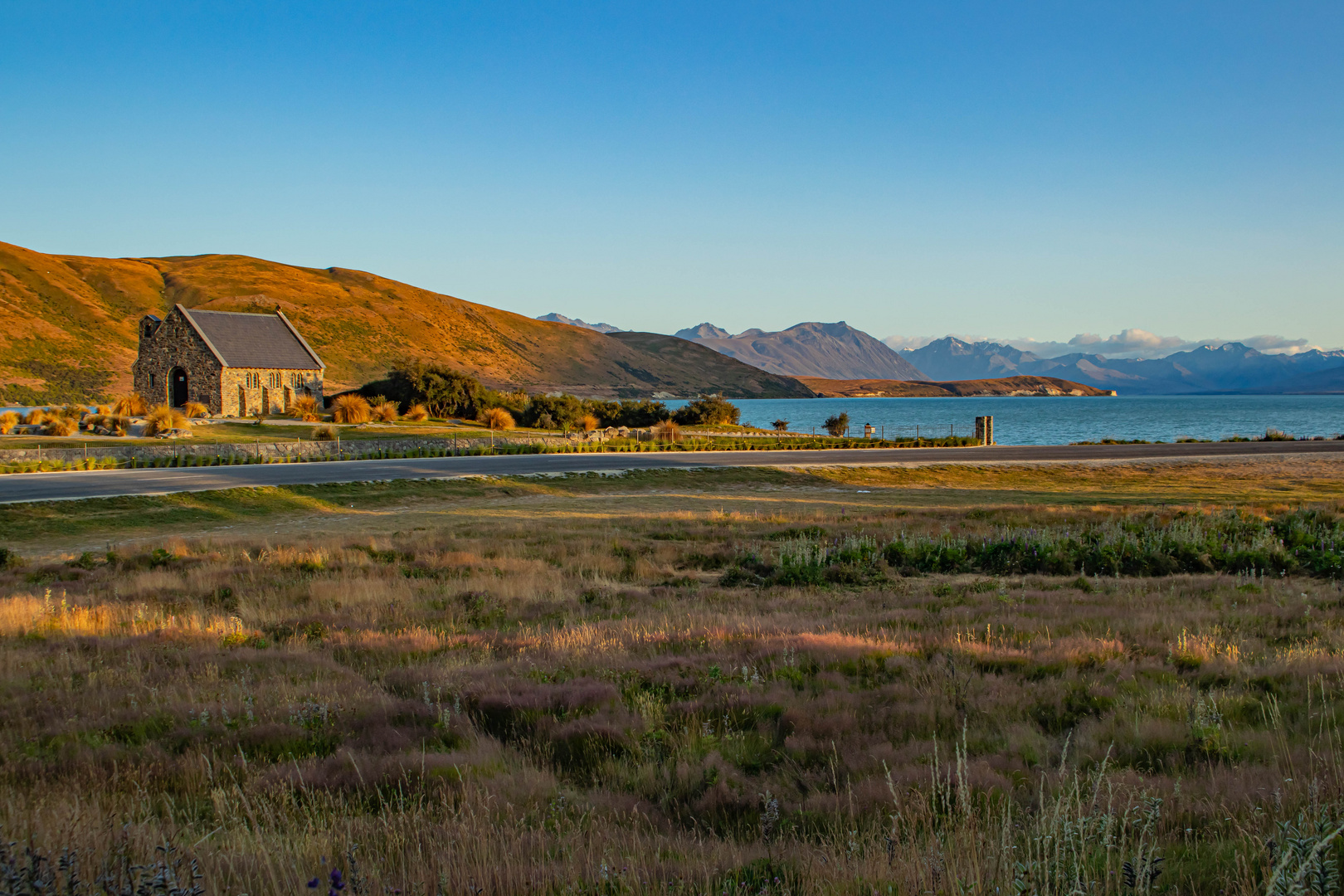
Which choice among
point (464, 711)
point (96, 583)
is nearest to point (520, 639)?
point (464, 711)

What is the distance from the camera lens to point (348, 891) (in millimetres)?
2969

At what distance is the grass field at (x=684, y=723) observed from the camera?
11.0 feet

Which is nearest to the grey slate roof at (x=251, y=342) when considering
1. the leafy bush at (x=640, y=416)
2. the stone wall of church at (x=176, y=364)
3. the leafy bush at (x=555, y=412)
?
the stone wall of church at (x=176, y=364)

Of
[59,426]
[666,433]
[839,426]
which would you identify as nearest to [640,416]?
[666,433]

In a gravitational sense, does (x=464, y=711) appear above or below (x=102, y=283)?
below

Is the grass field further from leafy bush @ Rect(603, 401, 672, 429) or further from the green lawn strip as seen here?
leafy bush @ Rect(603, 401, 672, 429)

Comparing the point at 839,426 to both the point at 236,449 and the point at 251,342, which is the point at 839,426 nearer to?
the point at 236,449

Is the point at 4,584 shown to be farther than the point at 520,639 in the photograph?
Yes

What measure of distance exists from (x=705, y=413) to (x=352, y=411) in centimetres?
2779

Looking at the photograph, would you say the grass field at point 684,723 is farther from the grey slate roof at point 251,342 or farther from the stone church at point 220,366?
the grey slate roof at point 251,342

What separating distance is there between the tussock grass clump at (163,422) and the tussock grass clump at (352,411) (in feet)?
29.6

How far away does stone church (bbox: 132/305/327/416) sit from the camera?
5466 cm

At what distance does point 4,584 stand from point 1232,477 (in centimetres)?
4151

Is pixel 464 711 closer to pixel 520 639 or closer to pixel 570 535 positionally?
pixel 520 639
